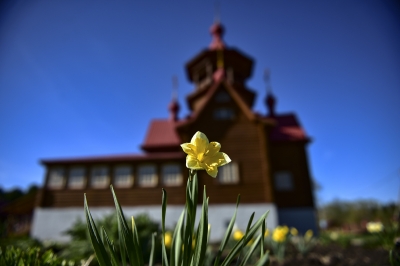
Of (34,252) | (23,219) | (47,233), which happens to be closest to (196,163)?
(34,252)

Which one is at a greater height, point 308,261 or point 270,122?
point 270,122

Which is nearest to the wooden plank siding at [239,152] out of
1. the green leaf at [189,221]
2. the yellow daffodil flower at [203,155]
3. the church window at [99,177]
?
the church window at [99,177]

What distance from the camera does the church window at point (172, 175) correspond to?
541 inches

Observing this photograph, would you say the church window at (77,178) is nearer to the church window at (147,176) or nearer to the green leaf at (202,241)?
the church window at (147,176)

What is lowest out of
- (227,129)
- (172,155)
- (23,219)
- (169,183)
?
(23,219)

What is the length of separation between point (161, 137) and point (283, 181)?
345 inches

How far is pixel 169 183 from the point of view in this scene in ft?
45.2

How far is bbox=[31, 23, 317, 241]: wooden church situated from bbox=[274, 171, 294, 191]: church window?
0.06 metres

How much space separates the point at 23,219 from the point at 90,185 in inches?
467

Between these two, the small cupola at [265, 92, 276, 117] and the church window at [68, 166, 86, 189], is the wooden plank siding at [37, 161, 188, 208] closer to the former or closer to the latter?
the church window at [68, 166, 86, 189]

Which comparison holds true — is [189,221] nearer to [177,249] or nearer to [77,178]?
[177,249]

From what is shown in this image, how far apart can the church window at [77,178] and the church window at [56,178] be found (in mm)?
452

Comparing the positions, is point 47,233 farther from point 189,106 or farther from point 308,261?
point 308,261

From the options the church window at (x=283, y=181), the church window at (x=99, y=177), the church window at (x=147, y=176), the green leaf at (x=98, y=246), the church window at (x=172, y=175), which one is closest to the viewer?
the green leaf at (x=98, y=246)
